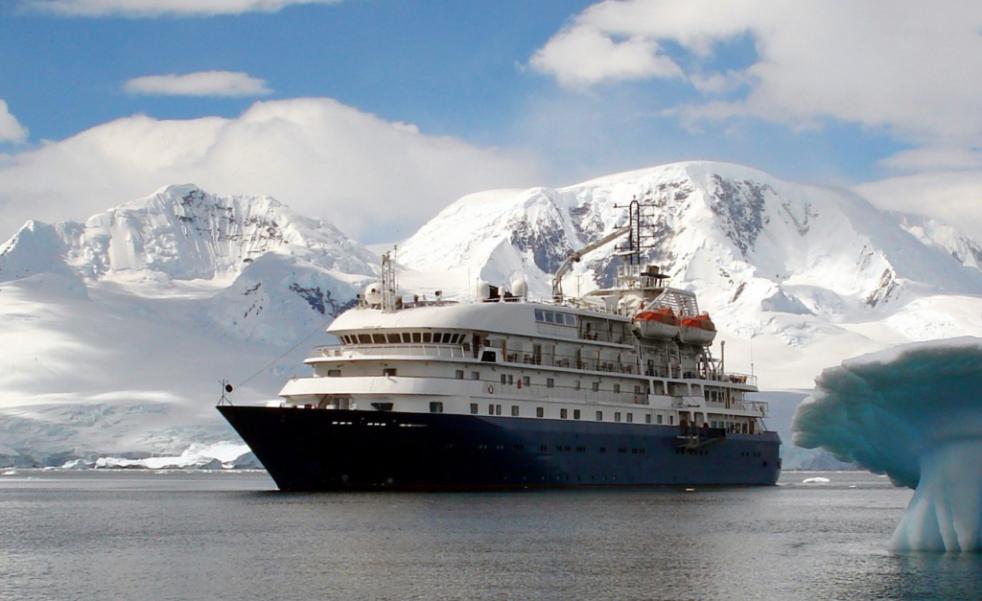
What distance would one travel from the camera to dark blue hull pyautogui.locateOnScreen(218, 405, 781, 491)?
1964 inches

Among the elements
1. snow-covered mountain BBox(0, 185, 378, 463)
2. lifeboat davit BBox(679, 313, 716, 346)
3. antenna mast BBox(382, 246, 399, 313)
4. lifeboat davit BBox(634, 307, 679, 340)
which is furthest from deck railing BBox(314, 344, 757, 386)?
snow-covered mountain BBox(0, 185, 378, 463)

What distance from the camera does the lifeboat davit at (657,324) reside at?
6256 cm

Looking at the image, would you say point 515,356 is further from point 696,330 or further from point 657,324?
point 696,330

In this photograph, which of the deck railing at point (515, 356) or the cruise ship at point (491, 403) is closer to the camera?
the cruise ship at point (491, 403)

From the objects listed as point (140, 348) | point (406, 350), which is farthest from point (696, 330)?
point (140, 348)

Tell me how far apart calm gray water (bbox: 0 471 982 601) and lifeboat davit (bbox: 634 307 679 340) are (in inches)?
468

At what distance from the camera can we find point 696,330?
215ft

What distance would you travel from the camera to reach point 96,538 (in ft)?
125

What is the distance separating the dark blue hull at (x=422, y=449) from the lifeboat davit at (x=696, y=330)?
841 centimetres

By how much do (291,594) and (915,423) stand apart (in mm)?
14121

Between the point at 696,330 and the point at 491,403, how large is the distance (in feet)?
51.3

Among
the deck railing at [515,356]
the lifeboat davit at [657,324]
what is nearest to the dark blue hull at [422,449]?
the deck railing at [515,356]

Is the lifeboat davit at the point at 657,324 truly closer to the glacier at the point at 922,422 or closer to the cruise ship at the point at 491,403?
the cruise ship at the point at 491,403

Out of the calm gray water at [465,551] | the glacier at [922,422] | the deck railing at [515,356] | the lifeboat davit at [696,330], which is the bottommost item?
the calm gray water at [465,551]
